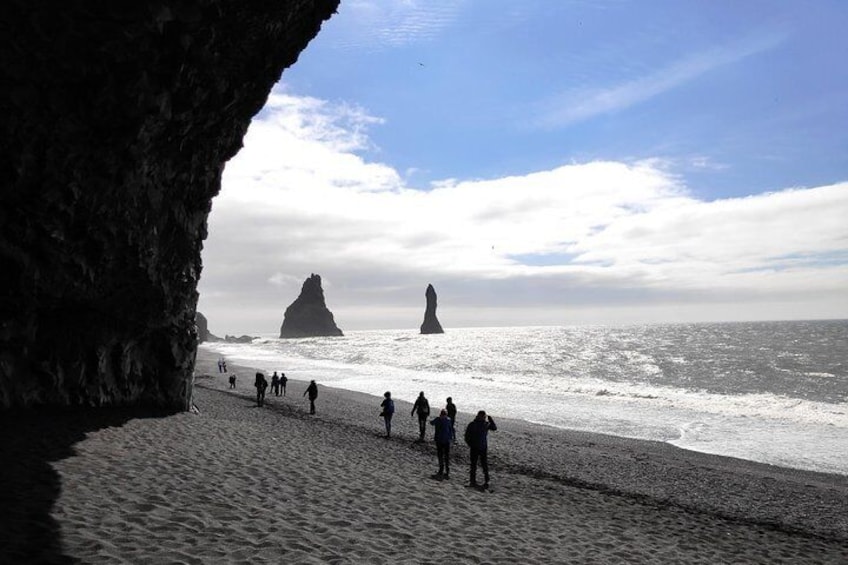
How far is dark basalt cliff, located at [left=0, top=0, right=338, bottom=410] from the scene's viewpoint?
12.4 m

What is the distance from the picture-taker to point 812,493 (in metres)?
16.8

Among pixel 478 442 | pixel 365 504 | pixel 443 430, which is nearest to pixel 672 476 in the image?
pixel 478 442

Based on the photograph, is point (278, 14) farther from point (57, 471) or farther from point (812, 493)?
point (812, 493)

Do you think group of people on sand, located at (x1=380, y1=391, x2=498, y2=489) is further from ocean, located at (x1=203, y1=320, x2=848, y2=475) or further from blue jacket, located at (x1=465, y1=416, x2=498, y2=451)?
ocean, located at (x1=203, y1=320, x2=848, y2=475)

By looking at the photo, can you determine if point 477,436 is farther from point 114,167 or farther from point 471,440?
point 114,167

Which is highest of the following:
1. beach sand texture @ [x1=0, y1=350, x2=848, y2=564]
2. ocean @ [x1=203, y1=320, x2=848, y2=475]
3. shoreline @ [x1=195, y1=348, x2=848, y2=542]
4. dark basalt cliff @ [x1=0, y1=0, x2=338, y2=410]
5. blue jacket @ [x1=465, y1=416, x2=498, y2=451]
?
dark basalt cliff @ [x1=0, y1=0, x2=338, y2=410]

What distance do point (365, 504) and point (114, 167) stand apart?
11320 mm

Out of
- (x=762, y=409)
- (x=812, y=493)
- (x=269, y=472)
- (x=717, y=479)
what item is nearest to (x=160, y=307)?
(x=269, y=472)

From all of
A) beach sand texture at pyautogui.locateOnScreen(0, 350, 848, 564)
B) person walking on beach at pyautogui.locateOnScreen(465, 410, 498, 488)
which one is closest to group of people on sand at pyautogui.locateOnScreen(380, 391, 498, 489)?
person walking on beach at pyautogui.locateOnScreen(465, 410, 498, 488)

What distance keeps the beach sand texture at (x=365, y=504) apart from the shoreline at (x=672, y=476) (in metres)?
0.09

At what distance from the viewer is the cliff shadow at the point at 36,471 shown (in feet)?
21.8

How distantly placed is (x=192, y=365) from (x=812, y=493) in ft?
71.8

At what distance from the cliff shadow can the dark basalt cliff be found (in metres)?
0.82

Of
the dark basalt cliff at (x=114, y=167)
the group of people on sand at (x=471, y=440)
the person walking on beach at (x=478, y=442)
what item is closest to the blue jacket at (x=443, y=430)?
the group of people on sand at (x=471, y=440)
